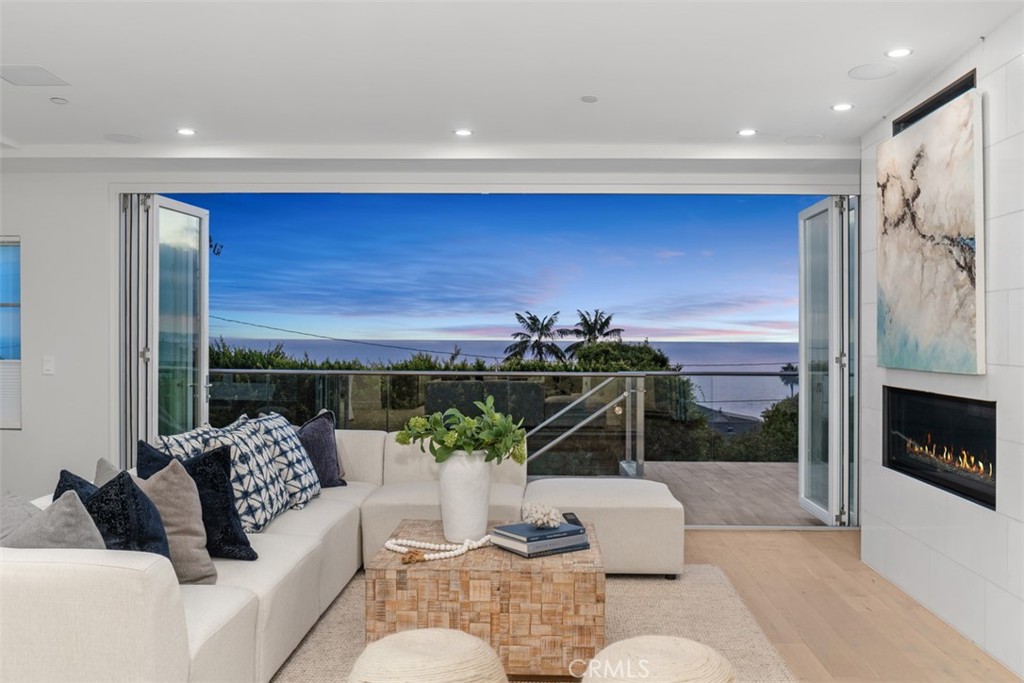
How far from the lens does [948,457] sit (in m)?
3.54

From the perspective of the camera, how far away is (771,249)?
28.2 feet

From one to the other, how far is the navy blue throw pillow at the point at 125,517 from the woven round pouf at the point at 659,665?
128 centimetres

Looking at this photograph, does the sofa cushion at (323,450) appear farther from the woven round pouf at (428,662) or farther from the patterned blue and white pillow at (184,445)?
the woven round pouf at (428,662)

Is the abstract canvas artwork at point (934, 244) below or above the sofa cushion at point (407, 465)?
above

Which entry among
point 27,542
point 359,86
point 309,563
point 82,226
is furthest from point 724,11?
point 82,226

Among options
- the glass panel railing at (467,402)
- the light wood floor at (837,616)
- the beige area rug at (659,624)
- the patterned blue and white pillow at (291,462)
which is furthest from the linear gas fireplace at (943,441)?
the patterned blue and white pillow at (291,462)

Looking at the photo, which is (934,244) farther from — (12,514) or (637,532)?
(12,514)

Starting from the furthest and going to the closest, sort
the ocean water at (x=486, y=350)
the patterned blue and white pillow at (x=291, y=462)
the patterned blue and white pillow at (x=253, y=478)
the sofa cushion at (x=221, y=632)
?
the ocean water at (x=486, y=350) < the patterned blue and white pillow at (x=291, y=462) < the patterned blue and white pillow at (x=253, y=478) < the sofa cushion at (x=221, y=632)

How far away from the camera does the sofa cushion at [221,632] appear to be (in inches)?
86.4

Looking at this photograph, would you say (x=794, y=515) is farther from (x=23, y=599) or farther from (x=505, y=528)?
(x=23, y=599)

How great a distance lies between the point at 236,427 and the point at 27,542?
64.5 inches

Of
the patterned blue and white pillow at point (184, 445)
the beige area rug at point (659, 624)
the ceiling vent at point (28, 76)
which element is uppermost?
the ceiling vent at point (28, 76)

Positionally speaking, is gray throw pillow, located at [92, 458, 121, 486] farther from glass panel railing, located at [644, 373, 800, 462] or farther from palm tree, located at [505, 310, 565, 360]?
palm tree, located at [505, 310, 565, 360]

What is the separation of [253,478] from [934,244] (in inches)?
124
